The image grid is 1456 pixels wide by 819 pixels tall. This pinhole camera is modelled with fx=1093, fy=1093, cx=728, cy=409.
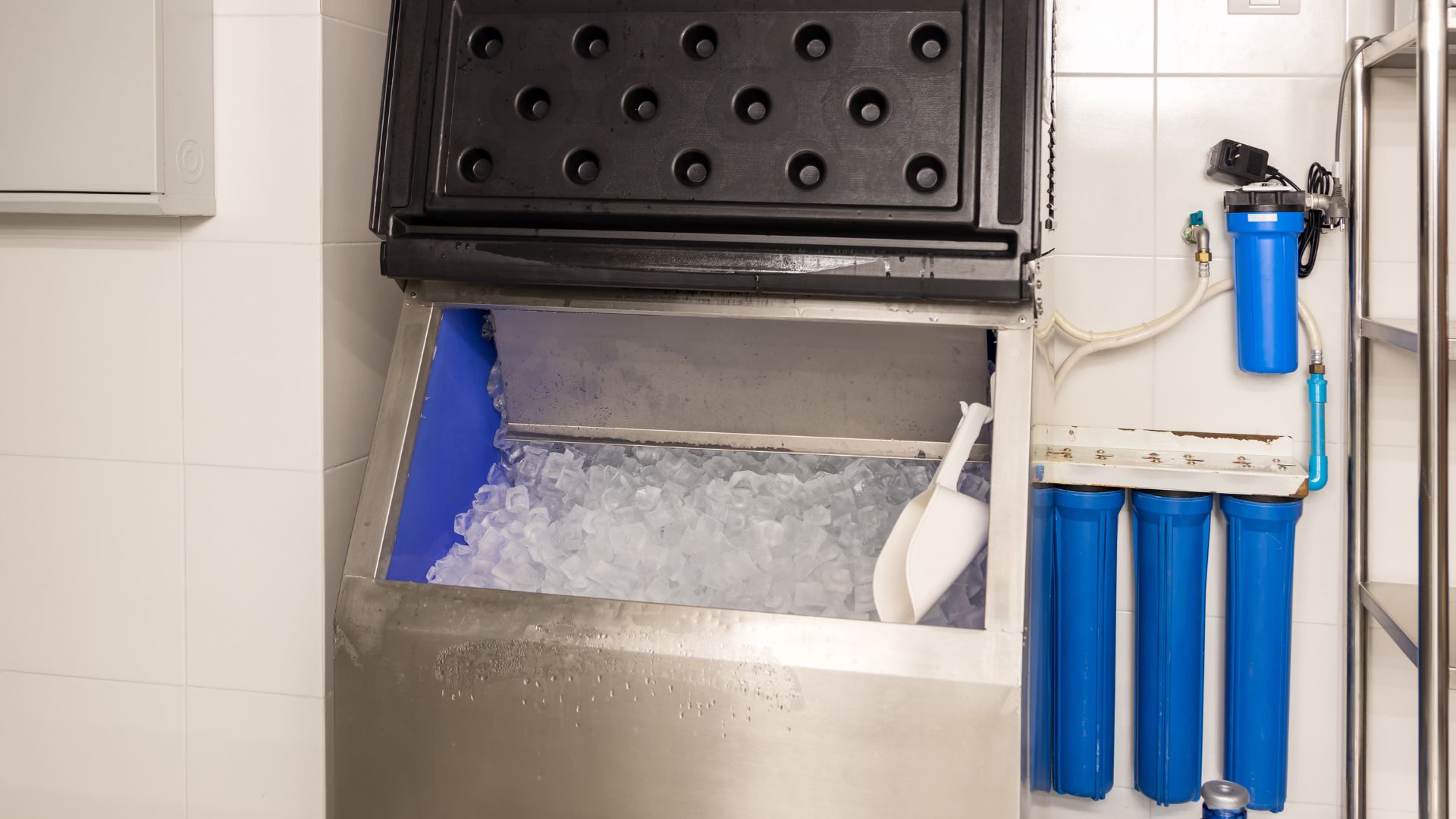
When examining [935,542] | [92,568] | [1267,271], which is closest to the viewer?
[935,542]

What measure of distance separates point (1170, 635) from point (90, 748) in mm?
1592

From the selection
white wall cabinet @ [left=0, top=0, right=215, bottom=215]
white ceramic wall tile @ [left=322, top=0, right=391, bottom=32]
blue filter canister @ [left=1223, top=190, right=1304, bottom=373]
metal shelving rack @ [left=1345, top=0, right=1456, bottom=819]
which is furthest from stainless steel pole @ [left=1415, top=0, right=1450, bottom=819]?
white wall cabinet @ [left=0, top=0, right=215, bottom=215]

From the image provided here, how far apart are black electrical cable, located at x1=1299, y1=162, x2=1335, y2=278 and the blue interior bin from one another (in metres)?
1.27

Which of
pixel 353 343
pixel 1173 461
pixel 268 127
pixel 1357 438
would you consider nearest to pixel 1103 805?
pixel 1173 461

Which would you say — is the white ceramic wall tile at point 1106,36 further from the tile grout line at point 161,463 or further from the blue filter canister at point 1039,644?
the tile grout line at point 161,463

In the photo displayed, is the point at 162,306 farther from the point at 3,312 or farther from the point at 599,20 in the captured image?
the point at 599,20

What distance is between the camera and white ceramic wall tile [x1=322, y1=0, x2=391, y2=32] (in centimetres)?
137

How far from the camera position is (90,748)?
150 cm

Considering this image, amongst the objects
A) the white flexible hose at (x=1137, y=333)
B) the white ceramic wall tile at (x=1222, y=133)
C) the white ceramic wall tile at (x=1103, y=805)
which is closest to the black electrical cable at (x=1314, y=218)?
the white ceramic wall tile at (x=1222, y=133)

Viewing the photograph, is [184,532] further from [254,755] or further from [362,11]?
[362,11]

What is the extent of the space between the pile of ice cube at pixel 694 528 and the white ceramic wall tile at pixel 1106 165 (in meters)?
0.66

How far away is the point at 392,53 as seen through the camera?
1261mm

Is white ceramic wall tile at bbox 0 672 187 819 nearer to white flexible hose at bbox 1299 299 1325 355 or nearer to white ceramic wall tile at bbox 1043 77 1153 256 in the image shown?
white ceramic wall tile at bbox 1043 77 1153 256

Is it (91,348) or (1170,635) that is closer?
(91,348)
